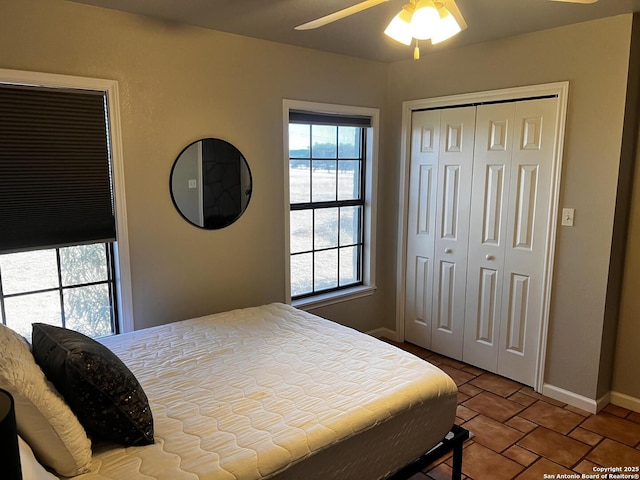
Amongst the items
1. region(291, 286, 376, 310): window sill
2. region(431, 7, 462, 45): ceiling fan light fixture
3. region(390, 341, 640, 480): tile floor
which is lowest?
region(390, 341, 640, 480): tile floor

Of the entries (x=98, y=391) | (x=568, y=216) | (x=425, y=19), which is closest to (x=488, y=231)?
(x=568, y=216)

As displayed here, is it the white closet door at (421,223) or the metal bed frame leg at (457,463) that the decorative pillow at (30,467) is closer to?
the metal bed frame leg at (457,463)

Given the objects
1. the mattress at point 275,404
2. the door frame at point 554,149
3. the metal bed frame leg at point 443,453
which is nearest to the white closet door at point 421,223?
the door frame at point 554,149

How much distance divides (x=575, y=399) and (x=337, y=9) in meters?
2.86

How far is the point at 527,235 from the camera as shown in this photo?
3.18 meters

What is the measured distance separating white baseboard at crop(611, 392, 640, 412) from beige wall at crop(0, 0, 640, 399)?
0.24 metres

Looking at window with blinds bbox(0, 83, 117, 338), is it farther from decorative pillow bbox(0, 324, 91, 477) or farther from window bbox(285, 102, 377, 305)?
window bbox(285, 102, 377, 305)

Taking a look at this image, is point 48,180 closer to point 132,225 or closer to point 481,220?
point 132,225

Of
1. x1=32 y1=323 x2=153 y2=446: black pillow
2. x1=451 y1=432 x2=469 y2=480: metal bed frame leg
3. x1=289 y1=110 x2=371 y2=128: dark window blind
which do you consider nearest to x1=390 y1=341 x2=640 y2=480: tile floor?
x1=451 y1=432 x2=469 y2=480: metal bed frame leg

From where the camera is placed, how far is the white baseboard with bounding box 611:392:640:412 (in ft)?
9.82

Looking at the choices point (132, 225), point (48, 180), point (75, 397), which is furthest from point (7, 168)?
point (75, 397)

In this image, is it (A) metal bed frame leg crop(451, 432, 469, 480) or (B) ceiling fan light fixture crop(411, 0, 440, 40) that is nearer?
(B) ceiling fan light fixture crop(411, 0, 440, 40)

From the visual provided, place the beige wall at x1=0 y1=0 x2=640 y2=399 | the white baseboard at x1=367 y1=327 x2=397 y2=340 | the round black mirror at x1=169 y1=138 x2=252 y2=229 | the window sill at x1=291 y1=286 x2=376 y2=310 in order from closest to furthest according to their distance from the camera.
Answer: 1. the beige wall at x1=0 y1=0 x2=640 y2=399
2. the round black mirror at x1=169 y1=138 x2=252 y2=229
3. the window sill at x1=291 y1=286 x2=376 y2=310
4. the white baseboard at x1=367 y1=327 x2=397 y2=340

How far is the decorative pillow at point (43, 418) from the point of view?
1.32m
